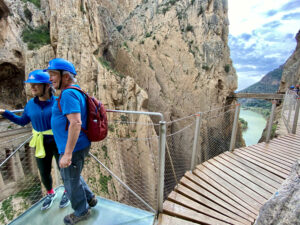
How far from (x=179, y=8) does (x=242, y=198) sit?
55.8ft

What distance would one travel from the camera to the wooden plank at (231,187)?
7.75ft

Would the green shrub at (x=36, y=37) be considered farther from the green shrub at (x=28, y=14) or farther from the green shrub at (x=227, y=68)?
the green shrub at (x=227, y=68)

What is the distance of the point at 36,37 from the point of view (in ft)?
42.0

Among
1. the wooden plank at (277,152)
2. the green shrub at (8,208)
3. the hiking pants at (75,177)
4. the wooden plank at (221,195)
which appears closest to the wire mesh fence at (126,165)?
the green shrub at (8,208)

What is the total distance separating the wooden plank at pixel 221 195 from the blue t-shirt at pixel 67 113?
2023 mm

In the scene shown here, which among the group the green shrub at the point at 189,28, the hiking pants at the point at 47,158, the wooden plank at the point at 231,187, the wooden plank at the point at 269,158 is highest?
the green shrub at the point at 189,28

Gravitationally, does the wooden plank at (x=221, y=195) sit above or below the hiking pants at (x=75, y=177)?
below

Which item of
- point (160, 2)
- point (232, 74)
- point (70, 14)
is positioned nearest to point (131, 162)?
point (70, 14)

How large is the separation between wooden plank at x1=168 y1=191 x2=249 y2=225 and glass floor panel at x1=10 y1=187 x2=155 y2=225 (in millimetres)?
544

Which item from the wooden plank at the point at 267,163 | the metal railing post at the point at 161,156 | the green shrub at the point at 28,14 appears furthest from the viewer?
the green shrub at the point at 28,14

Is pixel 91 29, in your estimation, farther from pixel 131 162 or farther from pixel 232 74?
pixel 232 74

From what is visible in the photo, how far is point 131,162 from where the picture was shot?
10789mm

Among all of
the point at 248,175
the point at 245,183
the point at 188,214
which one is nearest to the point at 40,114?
the point at 188,214

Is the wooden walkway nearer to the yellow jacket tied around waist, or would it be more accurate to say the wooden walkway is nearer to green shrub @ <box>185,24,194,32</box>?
the yellow jacket tied around waist
